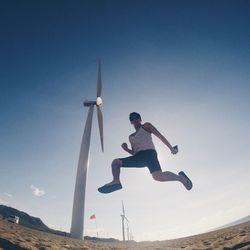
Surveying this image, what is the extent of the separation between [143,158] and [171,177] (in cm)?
98

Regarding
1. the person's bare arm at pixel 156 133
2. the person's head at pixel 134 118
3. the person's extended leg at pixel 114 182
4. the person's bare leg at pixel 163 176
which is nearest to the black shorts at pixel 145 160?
the person's bare leg at pixel 163 176

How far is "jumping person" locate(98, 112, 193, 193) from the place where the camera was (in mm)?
6918

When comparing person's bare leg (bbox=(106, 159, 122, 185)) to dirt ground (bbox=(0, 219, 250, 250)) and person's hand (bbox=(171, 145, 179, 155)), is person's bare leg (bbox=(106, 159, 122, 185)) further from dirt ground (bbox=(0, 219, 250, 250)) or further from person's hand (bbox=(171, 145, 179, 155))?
dirt ground (bbox=(0, 219, 250, 250))

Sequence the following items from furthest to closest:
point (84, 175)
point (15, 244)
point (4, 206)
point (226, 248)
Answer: point (4, 206) → point (84, 175) → point (226, 248) → point (15, 244)

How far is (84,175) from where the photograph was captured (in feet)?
44.9

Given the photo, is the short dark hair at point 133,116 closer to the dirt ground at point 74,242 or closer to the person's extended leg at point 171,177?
the person's extended leg at point 171,177

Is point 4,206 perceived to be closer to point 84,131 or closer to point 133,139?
point 84,131

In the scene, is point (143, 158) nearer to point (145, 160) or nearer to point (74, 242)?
point (145, 160)

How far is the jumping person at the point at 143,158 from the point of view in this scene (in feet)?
22.7

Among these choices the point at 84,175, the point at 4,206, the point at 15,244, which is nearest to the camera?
the point at 15,244

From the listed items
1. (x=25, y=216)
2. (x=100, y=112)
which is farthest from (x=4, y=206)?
(x=100, y=112)

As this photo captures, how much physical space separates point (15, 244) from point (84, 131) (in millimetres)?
11044

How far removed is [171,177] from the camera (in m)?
7.18

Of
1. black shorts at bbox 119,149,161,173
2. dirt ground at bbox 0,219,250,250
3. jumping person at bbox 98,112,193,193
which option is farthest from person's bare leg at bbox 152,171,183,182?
dirt ground at bbox 0,219,250,250
